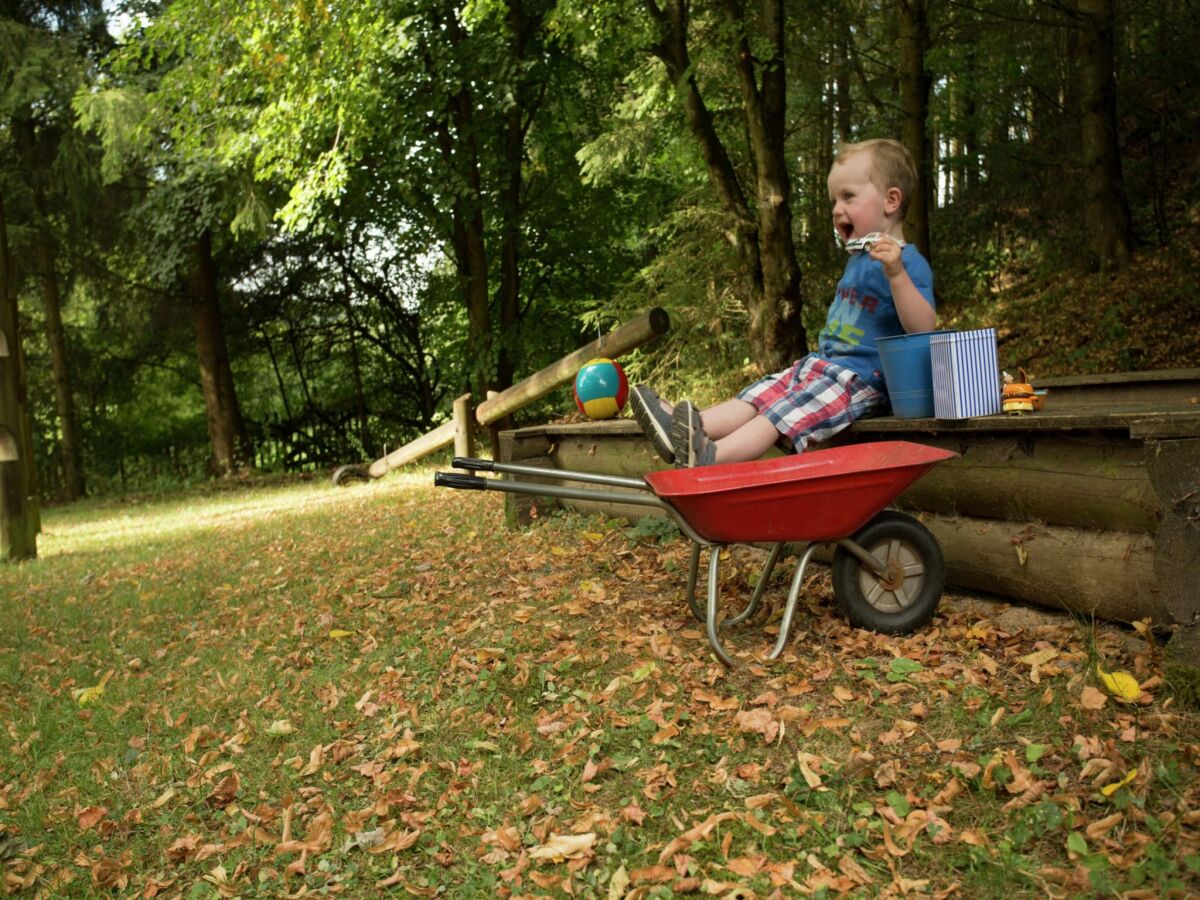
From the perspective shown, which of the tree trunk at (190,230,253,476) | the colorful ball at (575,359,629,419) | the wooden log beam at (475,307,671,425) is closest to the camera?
the colorful ball at (575,359,629,419)

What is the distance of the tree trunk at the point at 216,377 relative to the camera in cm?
1580

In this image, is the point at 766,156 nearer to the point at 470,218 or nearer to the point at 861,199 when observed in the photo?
the point at 470,218

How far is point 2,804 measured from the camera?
11.0 ft

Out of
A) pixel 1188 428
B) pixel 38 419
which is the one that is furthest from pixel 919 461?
pixel 38 419

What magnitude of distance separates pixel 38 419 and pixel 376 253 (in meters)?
7.63

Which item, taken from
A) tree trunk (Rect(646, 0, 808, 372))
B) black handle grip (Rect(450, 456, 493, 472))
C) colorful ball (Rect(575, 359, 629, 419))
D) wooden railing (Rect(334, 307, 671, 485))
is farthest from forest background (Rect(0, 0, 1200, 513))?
black handle grip (Rect(450, 456, 493, 472))

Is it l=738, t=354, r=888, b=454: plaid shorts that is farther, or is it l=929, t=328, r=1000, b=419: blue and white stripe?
l=738, t=354, r=888, b=454: plaid shorts

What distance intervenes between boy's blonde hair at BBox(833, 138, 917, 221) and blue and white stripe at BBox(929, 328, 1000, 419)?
0.72 m

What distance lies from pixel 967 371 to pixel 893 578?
78 cm

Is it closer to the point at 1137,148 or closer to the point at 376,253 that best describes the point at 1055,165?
the point at 1137,148

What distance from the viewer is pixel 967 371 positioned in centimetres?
342

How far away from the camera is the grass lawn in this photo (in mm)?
2473

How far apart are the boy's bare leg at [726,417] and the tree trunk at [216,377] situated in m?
13.7

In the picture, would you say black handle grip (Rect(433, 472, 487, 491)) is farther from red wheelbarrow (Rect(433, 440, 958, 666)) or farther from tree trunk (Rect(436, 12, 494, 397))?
tree trunk (Rect(436, 12, 494, 397))
